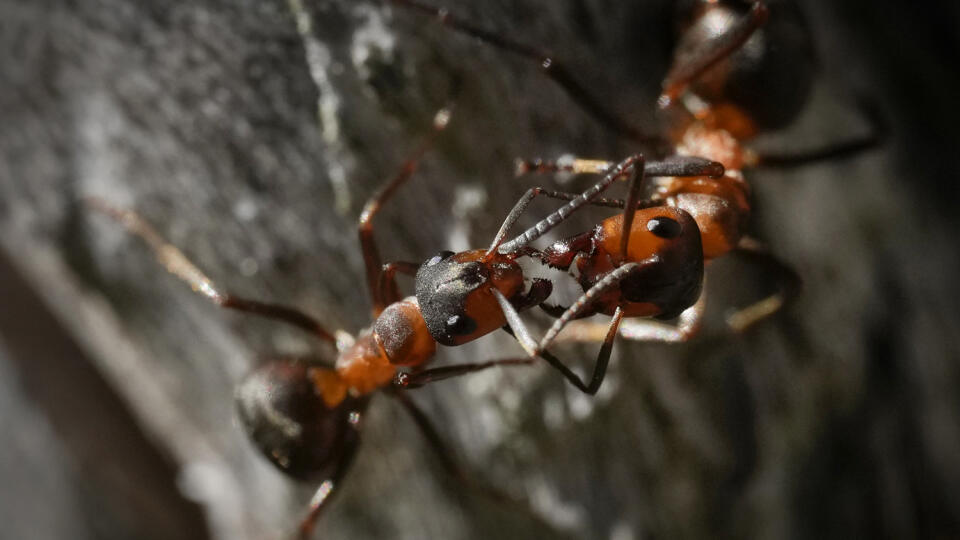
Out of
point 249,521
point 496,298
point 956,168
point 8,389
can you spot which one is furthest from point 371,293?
point 956,168

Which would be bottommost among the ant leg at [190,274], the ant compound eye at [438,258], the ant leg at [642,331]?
the ant leg at [642,331]

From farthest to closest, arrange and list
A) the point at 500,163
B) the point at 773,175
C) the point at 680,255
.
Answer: the point at 773,175
the point at 500,163
the point at 680,255

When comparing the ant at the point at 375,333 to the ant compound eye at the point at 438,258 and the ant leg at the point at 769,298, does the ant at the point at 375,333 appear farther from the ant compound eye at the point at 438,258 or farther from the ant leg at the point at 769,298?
the ant leg at the point at 769,298

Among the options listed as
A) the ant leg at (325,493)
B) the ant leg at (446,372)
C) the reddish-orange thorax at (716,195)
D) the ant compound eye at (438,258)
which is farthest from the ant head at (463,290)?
the ant leg at (325,493)

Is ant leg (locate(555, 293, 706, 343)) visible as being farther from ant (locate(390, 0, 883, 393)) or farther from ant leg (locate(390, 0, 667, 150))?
ant leg (locate(390, 0, 667, 150))

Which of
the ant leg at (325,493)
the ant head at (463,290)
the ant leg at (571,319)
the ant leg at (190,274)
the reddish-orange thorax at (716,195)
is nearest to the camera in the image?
the ant leg at (571,319)

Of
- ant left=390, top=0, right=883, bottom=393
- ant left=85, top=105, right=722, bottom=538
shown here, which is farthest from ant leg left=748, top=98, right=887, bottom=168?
ant left=85, top=105, right=722, bottom=538

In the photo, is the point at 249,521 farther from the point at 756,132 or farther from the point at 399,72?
the point at 756,132
